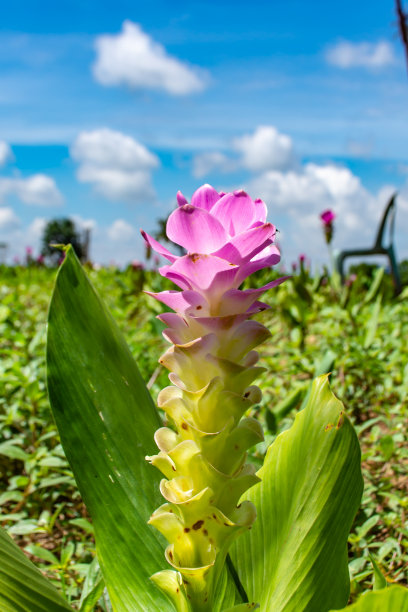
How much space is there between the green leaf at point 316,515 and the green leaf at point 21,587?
12.9 inches

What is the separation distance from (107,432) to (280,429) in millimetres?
883

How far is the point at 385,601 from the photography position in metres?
0.61

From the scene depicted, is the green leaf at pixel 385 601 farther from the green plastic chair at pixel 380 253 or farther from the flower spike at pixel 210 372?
the green plastic chair at pixel 380 253

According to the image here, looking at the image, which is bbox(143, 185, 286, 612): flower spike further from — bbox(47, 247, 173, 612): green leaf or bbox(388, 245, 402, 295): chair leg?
bbox(388, 245, 402, 295): chair leg

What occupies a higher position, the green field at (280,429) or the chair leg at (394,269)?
the chair leg at (394,269)

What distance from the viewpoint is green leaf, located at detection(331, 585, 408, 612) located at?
605 millimetres

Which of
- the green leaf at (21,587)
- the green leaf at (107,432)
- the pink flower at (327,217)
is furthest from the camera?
the pink flower at (327,217)

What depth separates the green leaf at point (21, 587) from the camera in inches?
29.4

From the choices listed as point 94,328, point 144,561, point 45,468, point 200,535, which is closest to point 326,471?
point 200,535

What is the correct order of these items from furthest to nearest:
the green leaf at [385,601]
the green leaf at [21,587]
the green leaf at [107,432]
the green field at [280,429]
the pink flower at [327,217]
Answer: the pink flower at [327,217] → the green field at [280,429] → the green leaf at [107,432] → the green leaf at [21,587] → the green leaf at [385,601]

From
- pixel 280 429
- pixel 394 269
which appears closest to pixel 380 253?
pixel 394 269

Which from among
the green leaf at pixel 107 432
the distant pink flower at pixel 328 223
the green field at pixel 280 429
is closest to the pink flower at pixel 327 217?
the distant pink flower at pixel 328 223

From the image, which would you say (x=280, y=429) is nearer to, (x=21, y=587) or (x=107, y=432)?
(x=107, y=432)

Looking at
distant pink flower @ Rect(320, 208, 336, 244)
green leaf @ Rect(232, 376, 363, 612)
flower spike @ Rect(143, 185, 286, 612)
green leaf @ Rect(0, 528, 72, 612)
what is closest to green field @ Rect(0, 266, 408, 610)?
flower spike @ Rect(143, 185, 286, 612)
